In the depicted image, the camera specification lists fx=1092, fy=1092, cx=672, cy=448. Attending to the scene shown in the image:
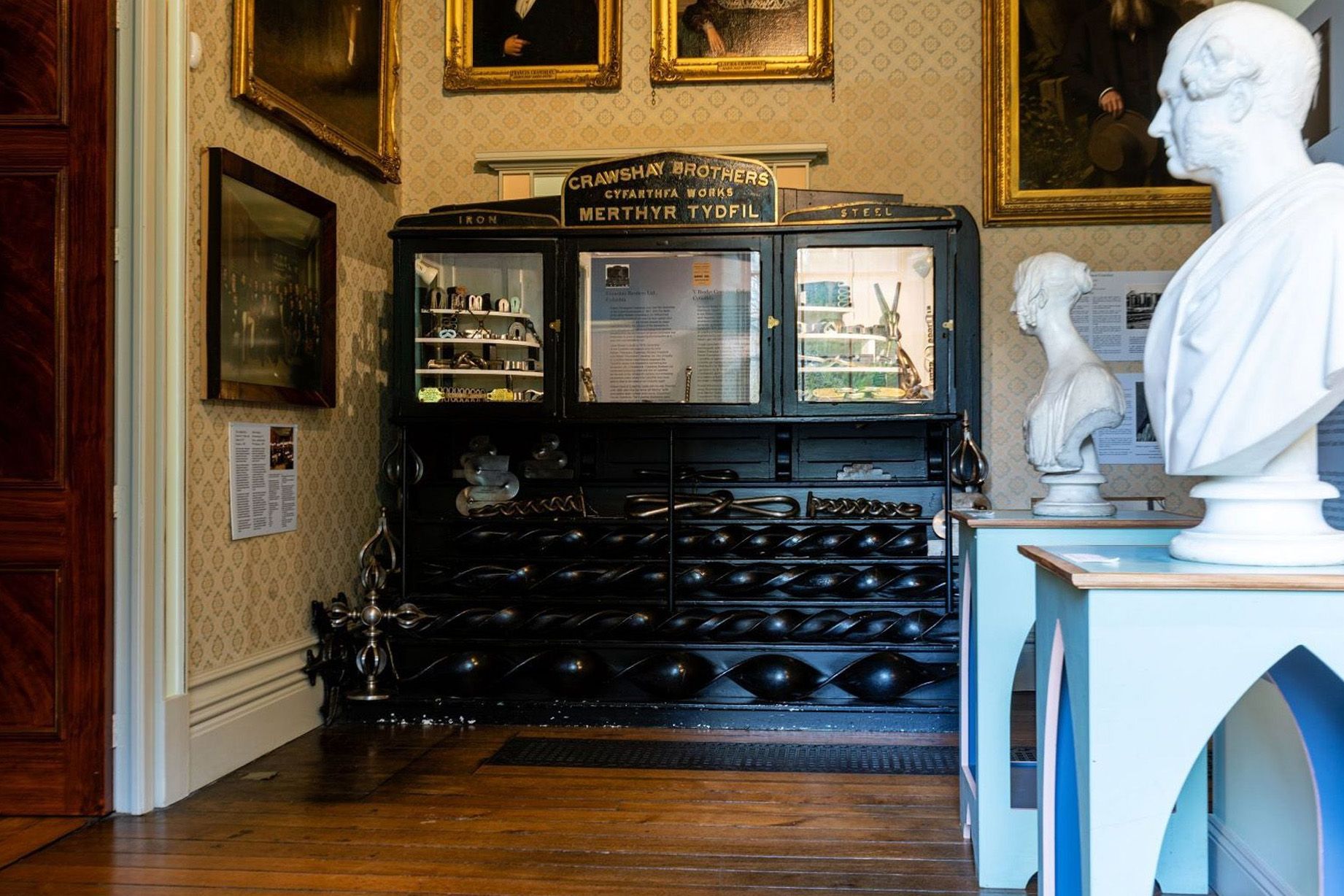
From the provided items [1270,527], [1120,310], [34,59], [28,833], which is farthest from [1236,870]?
[34,59]

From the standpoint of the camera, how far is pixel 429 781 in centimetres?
352

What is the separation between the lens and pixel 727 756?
3.83 metres

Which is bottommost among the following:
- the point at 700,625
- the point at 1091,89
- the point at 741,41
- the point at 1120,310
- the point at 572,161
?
the point at 700,625

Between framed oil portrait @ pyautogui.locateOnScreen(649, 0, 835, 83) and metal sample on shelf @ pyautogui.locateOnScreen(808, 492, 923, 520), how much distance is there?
201 centimetres

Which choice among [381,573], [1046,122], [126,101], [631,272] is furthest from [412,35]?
[1046,122]

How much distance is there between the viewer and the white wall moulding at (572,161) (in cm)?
504

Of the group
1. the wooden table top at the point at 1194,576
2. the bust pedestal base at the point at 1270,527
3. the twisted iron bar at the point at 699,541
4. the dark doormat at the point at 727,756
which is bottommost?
the dark doormat at the point at 727,756

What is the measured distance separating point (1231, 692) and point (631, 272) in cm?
337

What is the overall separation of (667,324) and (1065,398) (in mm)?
2231

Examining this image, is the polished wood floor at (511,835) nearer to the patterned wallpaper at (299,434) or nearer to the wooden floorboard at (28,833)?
the wooden floorboard at (28,833)

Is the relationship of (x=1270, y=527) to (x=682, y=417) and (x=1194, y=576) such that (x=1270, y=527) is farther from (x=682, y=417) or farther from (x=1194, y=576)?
(x=682, y=417)

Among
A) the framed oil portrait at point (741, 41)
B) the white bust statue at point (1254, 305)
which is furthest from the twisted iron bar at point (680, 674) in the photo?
the framed oil portrait at point (741, 41)

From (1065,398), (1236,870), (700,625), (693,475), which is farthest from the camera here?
(693,475)

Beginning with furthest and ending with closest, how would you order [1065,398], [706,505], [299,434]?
[706,505], [299,434], [1065,398]
